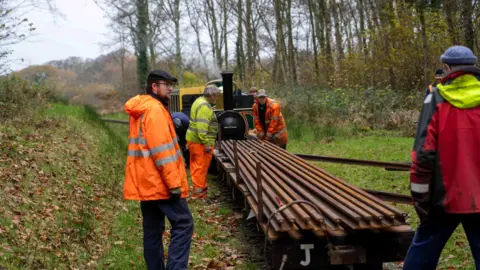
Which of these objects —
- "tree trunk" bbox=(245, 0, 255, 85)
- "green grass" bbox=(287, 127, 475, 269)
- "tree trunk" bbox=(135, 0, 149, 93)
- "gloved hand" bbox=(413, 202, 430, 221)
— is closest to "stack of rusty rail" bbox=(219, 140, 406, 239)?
"gloved hand" bbox=(413, 202, 430, 221)

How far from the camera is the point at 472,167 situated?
3299 millimetres

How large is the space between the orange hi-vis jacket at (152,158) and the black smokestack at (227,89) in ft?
22.4

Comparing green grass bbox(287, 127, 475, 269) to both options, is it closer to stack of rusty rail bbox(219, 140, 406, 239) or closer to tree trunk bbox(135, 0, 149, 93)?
stack of rusty rail bbox(219, 140, 406, 239)

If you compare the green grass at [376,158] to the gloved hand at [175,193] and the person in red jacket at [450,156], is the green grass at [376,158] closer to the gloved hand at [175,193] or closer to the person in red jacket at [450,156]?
the person in red jacket at [450,156]

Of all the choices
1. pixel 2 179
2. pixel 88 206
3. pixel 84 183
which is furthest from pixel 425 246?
pixel 84 183

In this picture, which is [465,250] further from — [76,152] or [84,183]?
[76,152]

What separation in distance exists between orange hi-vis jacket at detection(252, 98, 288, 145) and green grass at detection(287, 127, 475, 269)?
1226mm

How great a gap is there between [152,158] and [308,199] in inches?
66.3

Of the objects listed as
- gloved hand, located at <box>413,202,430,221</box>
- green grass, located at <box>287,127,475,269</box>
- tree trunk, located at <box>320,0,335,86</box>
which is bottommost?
green grass, located at <box>287,127,475,269</box>

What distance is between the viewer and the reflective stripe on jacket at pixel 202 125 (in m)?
8.23

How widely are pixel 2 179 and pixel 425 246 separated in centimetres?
558

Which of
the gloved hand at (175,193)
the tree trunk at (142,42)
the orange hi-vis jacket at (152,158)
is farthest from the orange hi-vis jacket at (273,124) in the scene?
the tree trunk at (142,42)

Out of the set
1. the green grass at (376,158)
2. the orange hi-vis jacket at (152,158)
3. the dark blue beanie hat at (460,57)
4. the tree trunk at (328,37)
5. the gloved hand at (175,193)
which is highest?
the tree trunk at (328,37)

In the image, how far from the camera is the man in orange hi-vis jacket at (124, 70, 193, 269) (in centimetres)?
421
